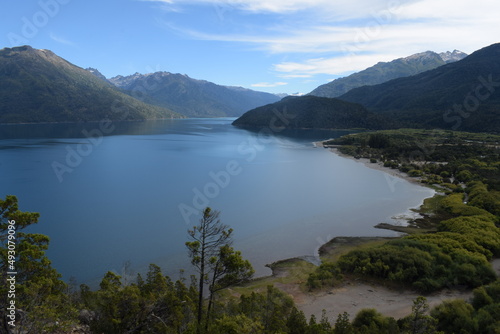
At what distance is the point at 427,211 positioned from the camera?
5209cm

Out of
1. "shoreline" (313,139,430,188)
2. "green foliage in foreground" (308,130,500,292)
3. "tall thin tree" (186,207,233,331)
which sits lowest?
"green foliage in foreground" (308,130,500,292)

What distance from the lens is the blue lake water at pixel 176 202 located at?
118 feet

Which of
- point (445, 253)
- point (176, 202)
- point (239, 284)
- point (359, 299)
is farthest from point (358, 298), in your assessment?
point (176, 202)

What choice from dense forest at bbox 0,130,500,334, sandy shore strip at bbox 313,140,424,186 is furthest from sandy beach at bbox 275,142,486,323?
sandy shore strip at bbox 313,140,424,186

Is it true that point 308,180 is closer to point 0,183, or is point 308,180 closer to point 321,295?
point 321,295

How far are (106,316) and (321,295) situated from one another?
17.8m

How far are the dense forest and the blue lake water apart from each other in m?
5.10

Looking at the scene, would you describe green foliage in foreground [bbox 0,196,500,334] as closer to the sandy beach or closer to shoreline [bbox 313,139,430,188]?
the sandy beach

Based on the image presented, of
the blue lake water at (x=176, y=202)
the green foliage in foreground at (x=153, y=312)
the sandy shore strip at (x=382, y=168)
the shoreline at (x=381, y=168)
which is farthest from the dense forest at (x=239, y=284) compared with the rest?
the sandy shore strip at (x=382, y=168)

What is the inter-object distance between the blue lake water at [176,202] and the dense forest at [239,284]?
5103 mm

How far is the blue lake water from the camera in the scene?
1416 inches

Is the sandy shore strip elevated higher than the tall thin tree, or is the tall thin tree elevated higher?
the tall thin tree

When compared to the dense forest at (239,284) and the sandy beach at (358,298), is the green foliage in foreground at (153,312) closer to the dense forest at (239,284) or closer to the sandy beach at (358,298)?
the dense forest at (239,284)

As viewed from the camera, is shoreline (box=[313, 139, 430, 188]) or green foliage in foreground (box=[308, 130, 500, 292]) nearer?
green foliage in foreground (box=[308, 130, 500, 292])
